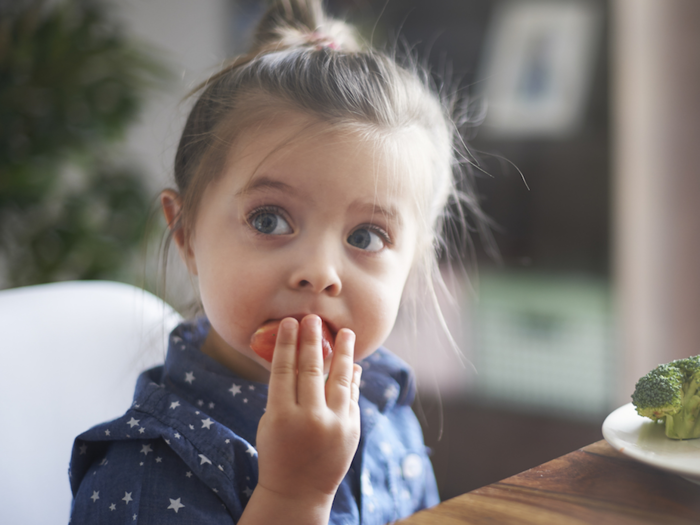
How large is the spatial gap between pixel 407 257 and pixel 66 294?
527mm

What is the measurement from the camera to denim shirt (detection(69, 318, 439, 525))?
62cm

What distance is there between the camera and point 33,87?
5.76ft

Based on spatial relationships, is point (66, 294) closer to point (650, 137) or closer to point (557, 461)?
point (557, 461)

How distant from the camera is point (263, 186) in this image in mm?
670

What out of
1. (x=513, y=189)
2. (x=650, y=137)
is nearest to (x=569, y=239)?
(x=513, y=189)

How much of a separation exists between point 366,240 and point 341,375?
0.18m

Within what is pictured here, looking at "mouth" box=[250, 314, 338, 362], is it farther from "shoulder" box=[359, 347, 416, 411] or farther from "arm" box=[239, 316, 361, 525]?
"shoulder" box=[359, 347, 416, 411]

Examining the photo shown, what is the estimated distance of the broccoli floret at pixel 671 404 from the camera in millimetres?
489

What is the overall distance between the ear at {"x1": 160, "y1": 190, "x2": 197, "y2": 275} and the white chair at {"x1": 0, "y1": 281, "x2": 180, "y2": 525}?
0.46 feet

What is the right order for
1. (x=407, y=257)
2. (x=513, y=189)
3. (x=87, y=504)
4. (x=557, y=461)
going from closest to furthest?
1. (x=557, y=461)
2. (x=87, y=504)
3. (x=407, y=257)
4. (x=513, y=189)

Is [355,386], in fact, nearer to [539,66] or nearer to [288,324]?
[288,324]

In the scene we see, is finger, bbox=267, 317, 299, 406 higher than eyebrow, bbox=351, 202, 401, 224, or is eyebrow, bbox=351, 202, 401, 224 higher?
eyebrow, bbox=351, 202, 401, 224

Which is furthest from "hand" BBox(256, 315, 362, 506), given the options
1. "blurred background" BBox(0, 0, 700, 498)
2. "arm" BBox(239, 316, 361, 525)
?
"blurred background" BBox(0, 0, 700, 498)

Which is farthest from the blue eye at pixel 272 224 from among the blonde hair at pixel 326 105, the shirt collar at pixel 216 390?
the shirt collar at pixel 216 390
